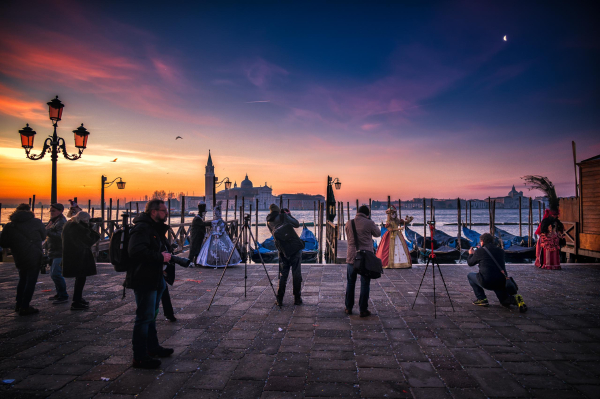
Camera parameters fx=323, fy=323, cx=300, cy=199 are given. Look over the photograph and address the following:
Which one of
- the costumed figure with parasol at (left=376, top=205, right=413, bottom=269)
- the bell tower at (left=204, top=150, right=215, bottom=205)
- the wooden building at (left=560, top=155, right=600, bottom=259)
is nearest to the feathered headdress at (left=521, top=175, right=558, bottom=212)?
the wooden building at (left=560, top=155, right=600, bottom=259)

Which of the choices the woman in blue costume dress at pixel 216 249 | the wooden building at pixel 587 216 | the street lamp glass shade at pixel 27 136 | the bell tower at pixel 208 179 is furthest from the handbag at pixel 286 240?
the bell tower at pixel 208 179

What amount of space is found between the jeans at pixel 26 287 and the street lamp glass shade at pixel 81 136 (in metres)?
5.13

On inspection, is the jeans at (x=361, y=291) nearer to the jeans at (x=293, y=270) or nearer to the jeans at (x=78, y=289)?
the jeans at (x=293, y=270)

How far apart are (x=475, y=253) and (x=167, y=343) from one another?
15.6ft

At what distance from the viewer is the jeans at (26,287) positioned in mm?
4832

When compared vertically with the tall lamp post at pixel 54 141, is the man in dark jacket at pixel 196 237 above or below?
below

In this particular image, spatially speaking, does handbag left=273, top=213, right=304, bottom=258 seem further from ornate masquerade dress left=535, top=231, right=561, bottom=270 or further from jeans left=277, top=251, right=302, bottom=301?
ornate masquerade dress left=535, top=231, right=561, bottom=270

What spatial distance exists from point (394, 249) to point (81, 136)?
9154 millimetres

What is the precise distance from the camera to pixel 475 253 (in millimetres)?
5305

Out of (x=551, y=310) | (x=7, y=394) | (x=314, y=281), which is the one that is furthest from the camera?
(x=314, y=281)

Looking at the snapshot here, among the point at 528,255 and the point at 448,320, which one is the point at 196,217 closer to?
the point at 448,320

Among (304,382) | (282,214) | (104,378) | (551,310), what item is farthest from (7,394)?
(551,310)

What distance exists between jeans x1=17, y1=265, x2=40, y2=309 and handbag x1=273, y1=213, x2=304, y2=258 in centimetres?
363

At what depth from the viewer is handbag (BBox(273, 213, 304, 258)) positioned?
17.2 ft
